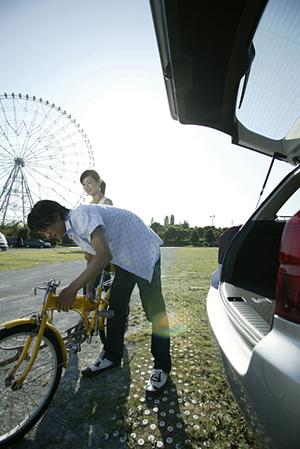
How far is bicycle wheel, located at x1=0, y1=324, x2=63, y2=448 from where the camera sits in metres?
1.58

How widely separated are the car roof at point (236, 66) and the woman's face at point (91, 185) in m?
1.28

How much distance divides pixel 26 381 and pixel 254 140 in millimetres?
2420

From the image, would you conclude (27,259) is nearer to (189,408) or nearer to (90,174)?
(90,174)

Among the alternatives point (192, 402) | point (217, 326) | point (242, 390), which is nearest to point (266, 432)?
point (242, 390)

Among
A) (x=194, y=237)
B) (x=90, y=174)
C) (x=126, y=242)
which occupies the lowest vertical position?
(x=126, y=242)

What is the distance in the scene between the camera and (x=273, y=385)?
804 millimetres

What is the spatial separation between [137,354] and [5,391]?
1.17m

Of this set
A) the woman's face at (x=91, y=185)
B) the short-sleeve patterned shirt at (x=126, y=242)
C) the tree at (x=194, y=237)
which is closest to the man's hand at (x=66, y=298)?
the short-sleeve patterned shirt at (x=126, y=242)

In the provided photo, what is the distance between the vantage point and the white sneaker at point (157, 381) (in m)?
1.90

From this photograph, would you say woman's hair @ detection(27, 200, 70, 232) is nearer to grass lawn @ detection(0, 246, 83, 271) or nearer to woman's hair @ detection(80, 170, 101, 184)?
woman's hair @ detection(80, 170, 101, 184)

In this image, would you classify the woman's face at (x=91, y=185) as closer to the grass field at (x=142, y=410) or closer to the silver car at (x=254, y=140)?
the silver car at (x=254, y=140)

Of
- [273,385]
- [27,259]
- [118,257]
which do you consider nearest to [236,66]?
[118,257]

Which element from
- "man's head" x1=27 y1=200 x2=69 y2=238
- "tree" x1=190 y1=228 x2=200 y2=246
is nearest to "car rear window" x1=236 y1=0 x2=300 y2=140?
"man's head" x1=27 y1=200 x2=69 y2=238

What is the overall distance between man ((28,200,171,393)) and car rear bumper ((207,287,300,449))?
1020 millimetres
